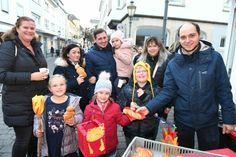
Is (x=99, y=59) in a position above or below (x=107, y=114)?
above

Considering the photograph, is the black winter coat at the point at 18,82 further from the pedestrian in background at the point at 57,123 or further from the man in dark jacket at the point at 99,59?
the man in dark jacket at the point at 99,59

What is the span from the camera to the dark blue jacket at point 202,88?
2363 millimetres

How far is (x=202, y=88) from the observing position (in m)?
2.38

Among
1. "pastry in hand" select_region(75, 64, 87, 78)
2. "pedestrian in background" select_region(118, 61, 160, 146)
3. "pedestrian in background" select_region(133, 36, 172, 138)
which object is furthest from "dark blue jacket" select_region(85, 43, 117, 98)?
"pedestrian in background" select_region(118, 61, 160, 146)

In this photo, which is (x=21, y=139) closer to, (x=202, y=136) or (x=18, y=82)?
(x=18, y=82)

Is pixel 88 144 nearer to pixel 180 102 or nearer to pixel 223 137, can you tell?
pixel 180 102

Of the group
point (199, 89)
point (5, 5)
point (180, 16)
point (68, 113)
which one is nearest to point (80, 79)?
point (68, 113)

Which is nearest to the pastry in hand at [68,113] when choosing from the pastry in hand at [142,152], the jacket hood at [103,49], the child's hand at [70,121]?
the child's hand at [70,121]

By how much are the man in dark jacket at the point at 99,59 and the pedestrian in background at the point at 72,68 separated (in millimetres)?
101

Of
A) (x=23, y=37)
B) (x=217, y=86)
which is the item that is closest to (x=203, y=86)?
(x=217, y=86)

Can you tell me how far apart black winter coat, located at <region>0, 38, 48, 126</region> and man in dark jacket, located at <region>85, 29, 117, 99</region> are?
0.97m

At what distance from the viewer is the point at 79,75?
349 cm

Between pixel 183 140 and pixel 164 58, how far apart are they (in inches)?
53.8

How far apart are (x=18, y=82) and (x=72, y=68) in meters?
1.02
